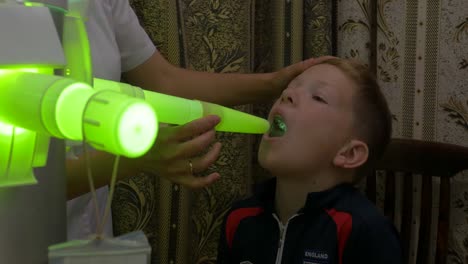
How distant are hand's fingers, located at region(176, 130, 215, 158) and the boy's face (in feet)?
1.21

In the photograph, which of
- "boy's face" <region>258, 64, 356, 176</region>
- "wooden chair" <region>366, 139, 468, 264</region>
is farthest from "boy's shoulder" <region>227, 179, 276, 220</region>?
"wooden chair" <region>366, 139, 468, 264</region>

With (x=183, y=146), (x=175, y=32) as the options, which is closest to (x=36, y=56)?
(x=183, y=146)

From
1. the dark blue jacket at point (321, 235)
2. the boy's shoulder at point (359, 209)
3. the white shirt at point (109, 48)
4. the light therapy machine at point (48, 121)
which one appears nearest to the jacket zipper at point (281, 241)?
the dark blue jacket at point (321, 235)

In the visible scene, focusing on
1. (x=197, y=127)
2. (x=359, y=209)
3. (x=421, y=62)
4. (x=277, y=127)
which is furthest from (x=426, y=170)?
(x=197, y=127)

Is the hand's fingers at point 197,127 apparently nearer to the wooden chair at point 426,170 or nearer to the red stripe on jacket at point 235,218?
the red stripe on jacket at point 235,218

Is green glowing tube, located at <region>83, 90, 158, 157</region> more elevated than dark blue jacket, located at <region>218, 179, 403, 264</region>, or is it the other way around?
green glowing tube, located at <region>83, 90, 158, 157</region>

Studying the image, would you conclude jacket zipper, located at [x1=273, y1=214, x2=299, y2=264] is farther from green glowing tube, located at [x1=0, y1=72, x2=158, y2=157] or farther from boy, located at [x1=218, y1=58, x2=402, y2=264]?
green glowing tube, located at [x1=0, y1=72, x2=158, y2=157]

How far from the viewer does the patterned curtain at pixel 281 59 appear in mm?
1469

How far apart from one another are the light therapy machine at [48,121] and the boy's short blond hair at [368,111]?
34.7 inches

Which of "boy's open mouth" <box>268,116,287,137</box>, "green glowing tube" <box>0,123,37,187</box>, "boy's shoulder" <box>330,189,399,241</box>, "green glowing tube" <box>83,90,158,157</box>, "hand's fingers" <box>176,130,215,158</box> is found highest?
"green glowing tube" <box>83,90,158,157</box>

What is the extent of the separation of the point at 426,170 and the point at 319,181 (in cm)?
44

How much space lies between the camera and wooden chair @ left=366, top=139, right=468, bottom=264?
1458mm

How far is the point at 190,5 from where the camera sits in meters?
1.49

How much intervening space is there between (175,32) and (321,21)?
0.43 m
